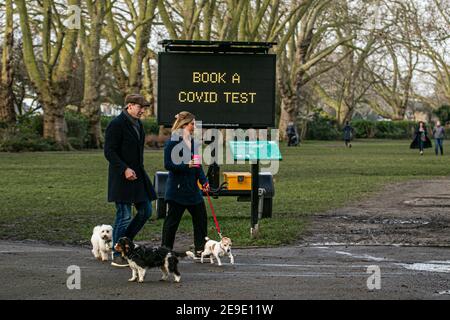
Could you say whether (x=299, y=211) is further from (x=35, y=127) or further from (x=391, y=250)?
(x=35, y=127)

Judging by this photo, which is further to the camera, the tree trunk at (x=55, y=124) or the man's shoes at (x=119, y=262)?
the tree trunk at (x=55, y=124)

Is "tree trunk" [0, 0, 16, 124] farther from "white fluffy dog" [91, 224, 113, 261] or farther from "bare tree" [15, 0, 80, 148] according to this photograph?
"white fluffy dog" [91, 224, 113, 261]

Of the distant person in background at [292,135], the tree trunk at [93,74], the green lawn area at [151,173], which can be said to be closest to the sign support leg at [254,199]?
the green lawn area at [151,173]

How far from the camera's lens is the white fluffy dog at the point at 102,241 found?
1255cm

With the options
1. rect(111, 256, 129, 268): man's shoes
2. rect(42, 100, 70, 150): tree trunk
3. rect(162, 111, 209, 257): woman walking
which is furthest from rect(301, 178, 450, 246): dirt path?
rect(42, 100, 70, 150): tree trunk

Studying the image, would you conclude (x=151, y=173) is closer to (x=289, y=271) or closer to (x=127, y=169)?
(x=127, y=169)

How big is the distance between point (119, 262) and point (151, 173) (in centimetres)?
1942

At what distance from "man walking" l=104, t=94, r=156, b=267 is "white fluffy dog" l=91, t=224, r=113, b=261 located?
135 mm

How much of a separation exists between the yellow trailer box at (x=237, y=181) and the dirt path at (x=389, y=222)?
132cm

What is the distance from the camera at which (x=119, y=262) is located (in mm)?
12344

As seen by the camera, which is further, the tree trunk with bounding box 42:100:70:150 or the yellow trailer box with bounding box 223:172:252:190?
the tree trunk with bounding box 42:100:70:150

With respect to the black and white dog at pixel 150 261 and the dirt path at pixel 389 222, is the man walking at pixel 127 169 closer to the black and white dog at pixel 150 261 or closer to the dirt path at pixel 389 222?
the black and white dog at pixel 150 261

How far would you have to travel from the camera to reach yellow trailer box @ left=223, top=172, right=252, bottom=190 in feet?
58.5

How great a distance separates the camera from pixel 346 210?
20641mm
